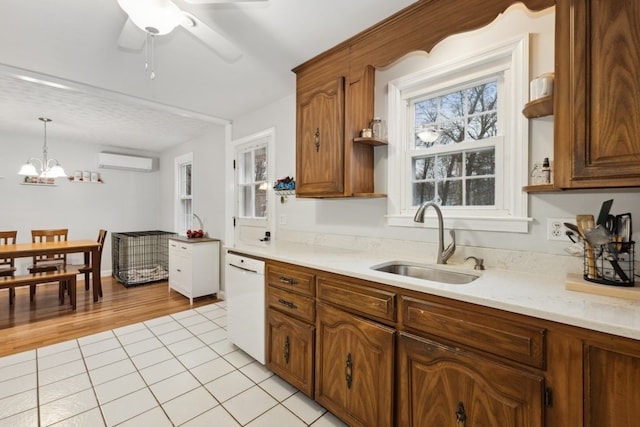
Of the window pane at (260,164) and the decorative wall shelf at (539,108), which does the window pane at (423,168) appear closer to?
the decorative wall shelf at (539,108)

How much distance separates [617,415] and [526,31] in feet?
5.56

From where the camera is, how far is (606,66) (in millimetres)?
1069

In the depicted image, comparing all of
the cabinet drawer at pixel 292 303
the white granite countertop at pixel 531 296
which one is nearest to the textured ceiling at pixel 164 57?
the white granite countertop at pixel 531 296

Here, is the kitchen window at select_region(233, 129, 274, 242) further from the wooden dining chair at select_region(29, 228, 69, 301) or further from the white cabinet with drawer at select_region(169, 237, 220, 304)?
the wooden dining chair at select_region(29, 228, 69, 301)

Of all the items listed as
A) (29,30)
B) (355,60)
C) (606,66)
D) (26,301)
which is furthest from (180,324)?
(606,66)

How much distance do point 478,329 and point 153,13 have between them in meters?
1.88

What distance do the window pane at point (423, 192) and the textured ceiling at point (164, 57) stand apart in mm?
1096

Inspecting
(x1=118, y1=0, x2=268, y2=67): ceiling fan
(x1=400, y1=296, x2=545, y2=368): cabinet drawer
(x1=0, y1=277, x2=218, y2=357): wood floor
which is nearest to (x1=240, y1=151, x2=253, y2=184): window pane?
(x1=0, y1=277, x2=218, y2=357): wood floor

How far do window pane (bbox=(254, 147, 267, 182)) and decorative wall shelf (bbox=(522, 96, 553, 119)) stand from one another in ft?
8.49

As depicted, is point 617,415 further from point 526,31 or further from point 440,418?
point 526,31

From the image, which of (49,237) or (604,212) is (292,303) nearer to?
(604,212)

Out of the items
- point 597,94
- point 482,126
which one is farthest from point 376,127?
point 597,94

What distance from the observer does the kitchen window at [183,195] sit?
5.06 meters

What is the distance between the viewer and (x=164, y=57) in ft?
7.11
